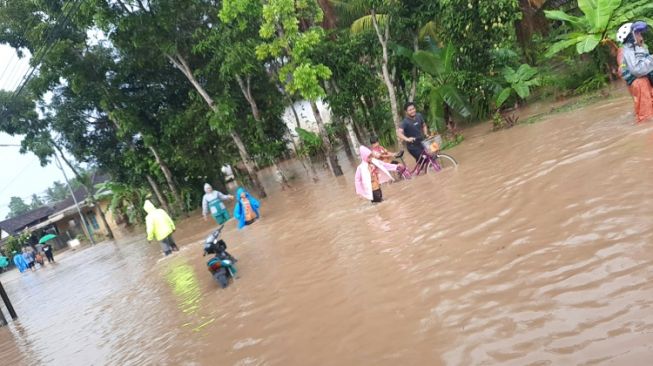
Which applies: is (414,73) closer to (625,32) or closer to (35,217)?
(625,32)

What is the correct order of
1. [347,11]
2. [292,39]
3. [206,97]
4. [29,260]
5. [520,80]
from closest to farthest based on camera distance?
1. [292,39]
2. [520,80]
3. [347,11]
4. [206,97]
5. [29,260]

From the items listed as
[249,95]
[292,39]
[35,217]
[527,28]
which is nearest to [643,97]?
[292,39]

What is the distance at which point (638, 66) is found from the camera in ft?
26.9

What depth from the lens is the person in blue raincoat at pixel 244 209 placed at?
13109 mm

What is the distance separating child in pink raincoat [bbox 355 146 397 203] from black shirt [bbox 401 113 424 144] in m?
1.11

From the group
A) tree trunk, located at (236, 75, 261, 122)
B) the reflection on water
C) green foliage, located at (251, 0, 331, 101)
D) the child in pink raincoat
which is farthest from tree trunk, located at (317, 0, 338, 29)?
the reflection on water

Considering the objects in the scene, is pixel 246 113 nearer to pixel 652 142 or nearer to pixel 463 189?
pixel 463 189

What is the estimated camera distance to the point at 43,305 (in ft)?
46.7

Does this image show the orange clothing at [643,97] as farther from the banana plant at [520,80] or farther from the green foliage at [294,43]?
the green foliage at [294,43]

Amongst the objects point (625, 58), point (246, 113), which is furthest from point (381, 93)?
point (625, 58)

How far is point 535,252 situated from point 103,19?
15.3 meters

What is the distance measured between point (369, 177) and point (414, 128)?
173 cm

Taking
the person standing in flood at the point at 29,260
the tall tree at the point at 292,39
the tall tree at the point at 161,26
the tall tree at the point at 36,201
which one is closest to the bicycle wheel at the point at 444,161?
the tall tree at the point at 292,39

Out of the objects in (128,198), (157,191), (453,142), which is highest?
(128,198)
